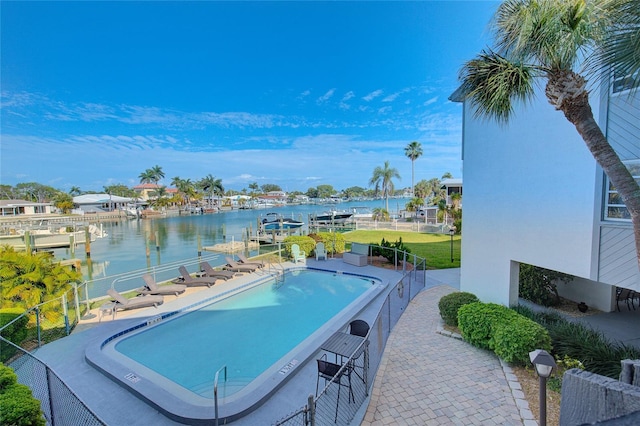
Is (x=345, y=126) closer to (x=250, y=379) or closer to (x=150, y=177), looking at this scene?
(x=250, y=379)

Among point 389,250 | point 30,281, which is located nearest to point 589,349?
point 389,250

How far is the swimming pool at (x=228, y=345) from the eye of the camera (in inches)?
211

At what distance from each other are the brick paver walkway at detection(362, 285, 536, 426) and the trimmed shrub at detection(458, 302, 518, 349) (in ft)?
0.83

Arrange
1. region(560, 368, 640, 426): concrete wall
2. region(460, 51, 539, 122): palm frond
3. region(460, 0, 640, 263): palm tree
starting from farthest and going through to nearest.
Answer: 1. region(460, 51, 539, 122): palm frond
2. region(460, 0, 640, 263): palm tree
3. region(560, 368, 640, 426): concrete wall

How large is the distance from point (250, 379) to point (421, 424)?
11.9ft

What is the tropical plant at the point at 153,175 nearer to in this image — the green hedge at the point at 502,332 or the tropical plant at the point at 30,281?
the tropical plant at the point at 30,281

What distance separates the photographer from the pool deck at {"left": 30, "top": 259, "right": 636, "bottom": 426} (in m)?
4.50

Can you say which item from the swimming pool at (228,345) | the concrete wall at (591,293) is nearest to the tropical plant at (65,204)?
the swimming pool at (228,345)

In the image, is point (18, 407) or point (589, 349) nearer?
point (18, 407)

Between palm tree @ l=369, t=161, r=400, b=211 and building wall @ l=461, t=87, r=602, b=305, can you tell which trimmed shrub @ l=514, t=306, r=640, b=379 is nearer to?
building wall @ l=461, t=87, r=602, b=305

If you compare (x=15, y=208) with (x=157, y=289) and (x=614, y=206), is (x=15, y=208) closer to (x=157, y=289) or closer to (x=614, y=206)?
(x=157, y=289)

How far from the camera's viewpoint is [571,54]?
4.19 m

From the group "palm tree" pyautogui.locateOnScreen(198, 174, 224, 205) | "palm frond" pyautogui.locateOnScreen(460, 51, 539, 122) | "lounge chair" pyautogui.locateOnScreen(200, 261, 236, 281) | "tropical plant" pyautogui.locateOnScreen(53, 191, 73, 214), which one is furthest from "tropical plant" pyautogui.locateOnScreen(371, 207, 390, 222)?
"palm tree" pyautogui.locateOnScreen(198, 174, 224, 205)

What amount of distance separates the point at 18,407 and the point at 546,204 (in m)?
9.56
